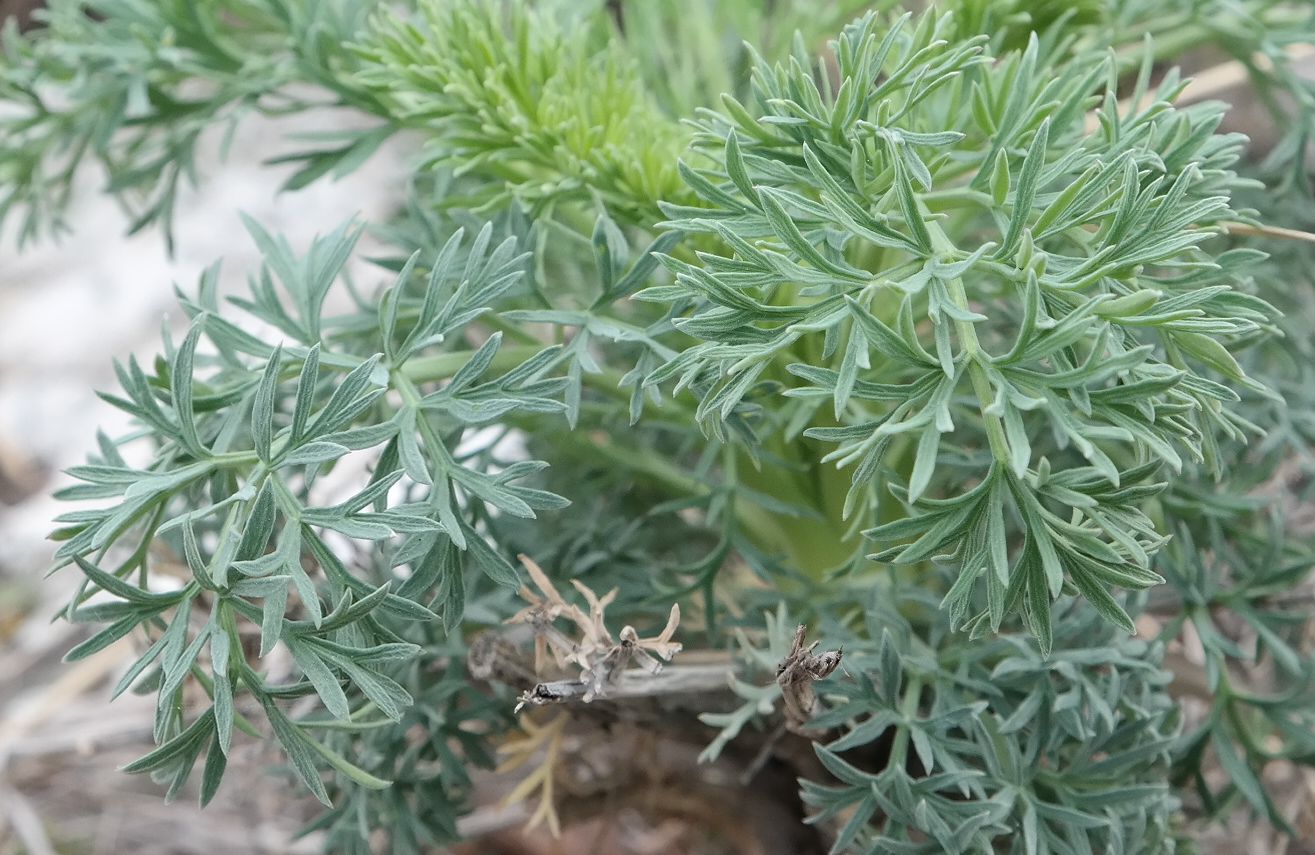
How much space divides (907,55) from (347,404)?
1.25 ft

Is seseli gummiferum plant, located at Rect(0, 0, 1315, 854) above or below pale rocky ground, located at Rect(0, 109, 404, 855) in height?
above

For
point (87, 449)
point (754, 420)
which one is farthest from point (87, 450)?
point (754, 420)

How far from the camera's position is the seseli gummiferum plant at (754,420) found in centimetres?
56

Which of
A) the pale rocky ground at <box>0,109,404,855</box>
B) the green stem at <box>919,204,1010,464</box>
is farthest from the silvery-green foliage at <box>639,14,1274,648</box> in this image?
the pale rocky ground at <box>0,109,404,855</box>

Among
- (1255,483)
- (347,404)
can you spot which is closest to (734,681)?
(347,404)

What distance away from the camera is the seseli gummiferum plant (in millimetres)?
557

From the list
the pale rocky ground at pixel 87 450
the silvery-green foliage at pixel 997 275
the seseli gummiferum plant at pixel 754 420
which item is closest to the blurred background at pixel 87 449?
the pale rocky ground at pixel 87 450

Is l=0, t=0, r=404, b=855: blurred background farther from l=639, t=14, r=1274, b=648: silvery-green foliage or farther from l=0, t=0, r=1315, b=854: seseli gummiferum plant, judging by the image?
l=639, t=14, r=1274, b=648: silvery-green foliage

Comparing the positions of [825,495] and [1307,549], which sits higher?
[825,495]

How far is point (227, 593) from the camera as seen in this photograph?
57 centimetres

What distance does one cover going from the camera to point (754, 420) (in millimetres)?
854

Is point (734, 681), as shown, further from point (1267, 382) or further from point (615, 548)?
point (1267, 382)

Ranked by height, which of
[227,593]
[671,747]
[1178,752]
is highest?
[227,593]

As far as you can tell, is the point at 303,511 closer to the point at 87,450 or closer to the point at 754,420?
the point at 754,420
